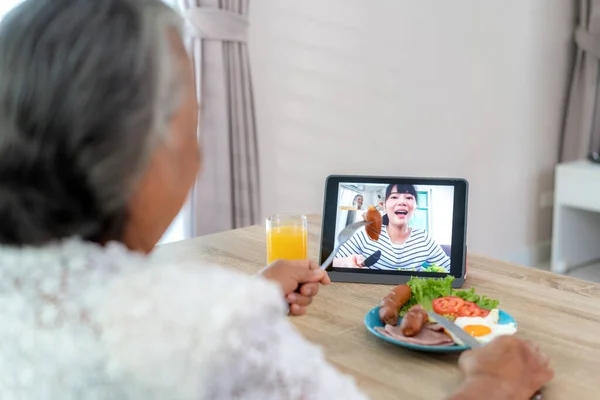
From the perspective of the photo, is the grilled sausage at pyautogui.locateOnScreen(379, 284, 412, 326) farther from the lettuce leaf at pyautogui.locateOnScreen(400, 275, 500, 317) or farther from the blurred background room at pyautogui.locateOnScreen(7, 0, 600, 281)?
the blurred background room at pyautogui.locateOnScreen(7, 0, 600, 281)

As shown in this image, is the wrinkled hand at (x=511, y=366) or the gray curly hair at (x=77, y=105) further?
the wrinkled hand at (x=511, y=366)

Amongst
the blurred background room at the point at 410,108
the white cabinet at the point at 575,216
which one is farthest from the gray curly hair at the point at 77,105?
the white cabinet at the point at 575,216

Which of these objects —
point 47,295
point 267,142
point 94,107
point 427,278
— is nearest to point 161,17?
point 94,107

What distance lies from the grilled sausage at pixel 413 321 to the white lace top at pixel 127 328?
1.40 ft

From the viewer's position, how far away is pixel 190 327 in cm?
67

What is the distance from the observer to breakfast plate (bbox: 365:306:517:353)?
1054 millimetres

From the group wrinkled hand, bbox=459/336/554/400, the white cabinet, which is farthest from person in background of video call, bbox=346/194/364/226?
the white cabinet

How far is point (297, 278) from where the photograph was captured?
1300 mm

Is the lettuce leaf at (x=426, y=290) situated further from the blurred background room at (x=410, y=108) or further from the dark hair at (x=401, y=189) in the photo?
the blurred background room at (x=410, y=108)

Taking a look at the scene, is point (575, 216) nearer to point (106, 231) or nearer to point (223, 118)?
point (223, 118)

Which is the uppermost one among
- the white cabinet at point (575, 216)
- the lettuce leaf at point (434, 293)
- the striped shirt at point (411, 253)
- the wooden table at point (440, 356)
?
the striped shirt at point (411, 253)

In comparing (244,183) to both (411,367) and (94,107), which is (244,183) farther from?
(94,107)

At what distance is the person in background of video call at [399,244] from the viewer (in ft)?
4.54

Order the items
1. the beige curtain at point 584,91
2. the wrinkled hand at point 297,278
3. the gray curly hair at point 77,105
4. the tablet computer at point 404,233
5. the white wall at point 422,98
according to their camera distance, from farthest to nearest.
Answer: the beige curtain at point 584,91, the white wall at point 422,98, the tablet computer at point 404,233, the wrinkled hand at point 297,278, the gray curly hair at point 77,105
